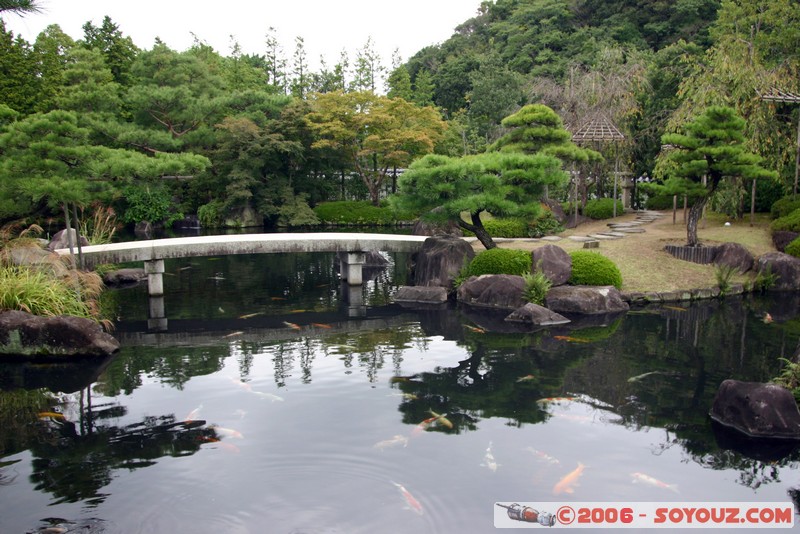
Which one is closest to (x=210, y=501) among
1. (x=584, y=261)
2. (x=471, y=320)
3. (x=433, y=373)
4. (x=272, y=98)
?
(x=433, y=373)

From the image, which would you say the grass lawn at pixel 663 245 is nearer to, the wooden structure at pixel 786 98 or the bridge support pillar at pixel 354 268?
the wooden structure at pixel 786 98

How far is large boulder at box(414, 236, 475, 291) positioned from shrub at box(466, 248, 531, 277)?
36cm

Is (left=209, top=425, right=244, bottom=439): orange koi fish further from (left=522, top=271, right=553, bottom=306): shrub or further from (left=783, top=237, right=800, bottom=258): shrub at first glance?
(left=783, top=237, right=800, bottom=258): shrub

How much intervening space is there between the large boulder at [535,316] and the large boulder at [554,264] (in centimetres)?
128

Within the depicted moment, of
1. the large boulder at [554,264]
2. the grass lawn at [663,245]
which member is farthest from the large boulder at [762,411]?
the grass lawn at [663,245]

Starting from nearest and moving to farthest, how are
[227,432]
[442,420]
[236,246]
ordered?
[227,432] < [442,420] < [236,246]

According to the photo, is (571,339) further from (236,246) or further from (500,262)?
(236,246)

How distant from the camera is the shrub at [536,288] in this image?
1349 cm

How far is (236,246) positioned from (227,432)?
877 centimetres

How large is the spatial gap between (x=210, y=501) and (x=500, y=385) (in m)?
4.47

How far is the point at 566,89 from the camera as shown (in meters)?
24.9

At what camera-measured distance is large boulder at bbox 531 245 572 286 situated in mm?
13945

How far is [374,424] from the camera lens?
7.56 m

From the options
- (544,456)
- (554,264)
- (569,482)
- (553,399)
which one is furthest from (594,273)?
(569,482)
